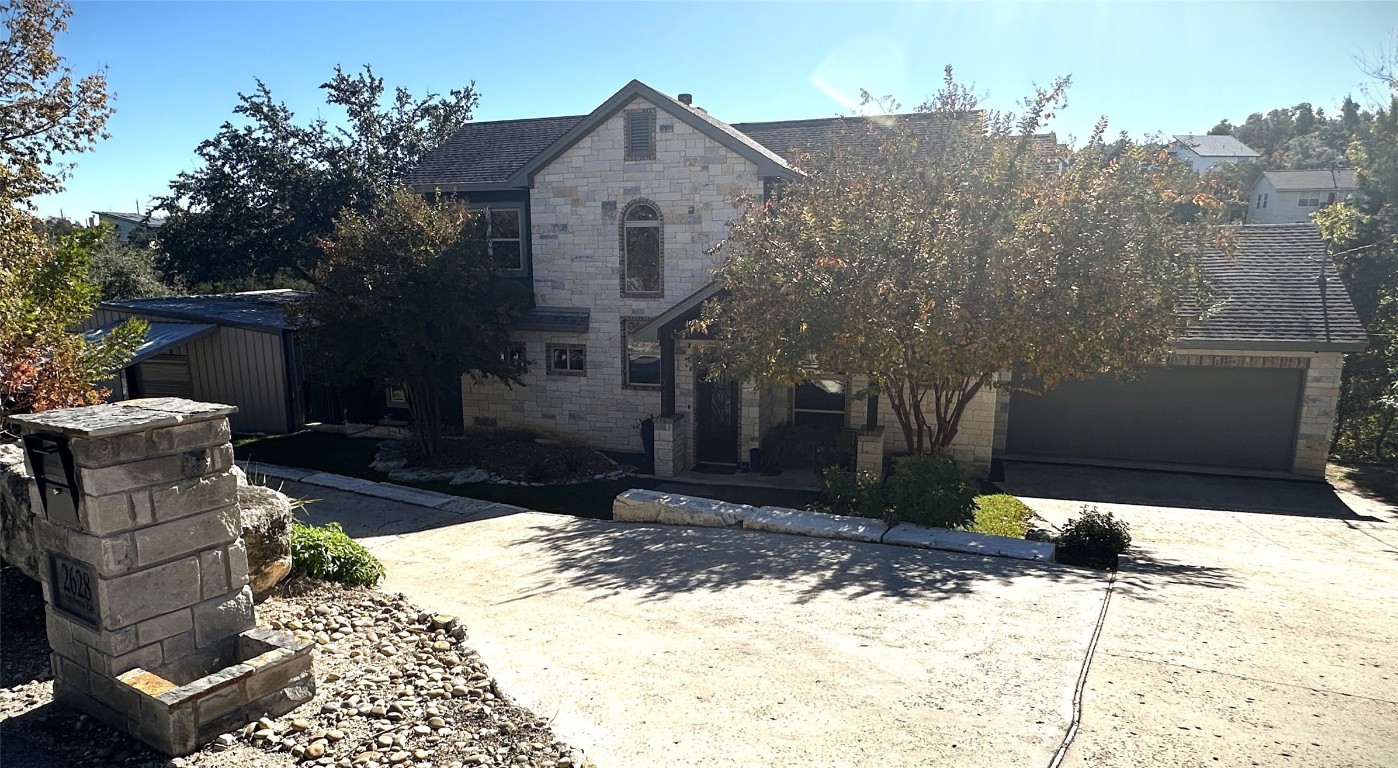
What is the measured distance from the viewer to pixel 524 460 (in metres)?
16.7

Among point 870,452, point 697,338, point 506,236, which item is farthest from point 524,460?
point 870,452

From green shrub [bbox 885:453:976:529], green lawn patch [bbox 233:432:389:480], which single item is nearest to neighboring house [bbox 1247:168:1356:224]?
green shrub [bbox 885:453:976:529]

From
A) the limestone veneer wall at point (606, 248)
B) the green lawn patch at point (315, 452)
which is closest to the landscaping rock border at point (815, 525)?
the limestone veneer wall at point (606, 248)

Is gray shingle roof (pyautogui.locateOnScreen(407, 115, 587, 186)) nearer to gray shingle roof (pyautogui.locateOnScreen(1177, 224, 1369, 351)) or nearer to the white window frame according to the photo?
the white window frame

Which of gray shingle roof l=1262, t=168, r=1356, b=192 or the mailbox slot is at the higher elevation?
gray shingle roof l=1262, t=168, r=1356, b=192

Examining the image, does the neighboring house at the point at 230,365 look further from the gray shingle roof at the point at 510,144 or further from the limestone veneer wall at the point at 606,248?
the gray shingle roof at the point at 510,144

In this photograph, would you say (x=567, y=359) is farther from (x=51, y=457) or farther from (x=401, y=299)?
(x=51, y=457)

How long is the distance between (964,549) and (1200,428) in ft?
35.0

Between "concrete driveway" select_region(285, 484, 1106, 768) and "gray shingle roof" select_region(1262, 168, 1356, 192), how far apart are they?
69.0 m

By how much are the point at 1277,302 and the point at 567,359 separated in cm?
1508

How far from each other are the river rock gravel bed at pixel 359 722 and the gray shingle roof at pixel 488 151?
14.5 meters

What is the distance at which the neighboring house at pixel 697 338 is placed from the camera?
16.4 meters

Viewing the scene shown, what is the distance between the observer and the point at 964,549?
31.0ft

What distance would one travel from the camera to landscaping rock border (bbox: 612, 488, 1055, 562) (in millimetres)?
9477
